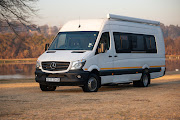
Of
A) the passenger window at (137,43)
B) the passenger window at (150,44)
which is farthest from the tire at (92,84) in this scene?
the passenger window at (150,44)

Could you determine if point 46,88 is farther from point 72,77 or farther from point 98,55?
point 98,55

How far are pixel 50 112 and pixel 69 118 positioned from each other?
1001 mm

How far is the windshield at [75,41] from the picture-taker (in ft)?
48.4

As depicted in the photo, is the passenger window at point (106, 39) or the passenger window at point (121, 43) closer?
the passenger window at point (106, 39)

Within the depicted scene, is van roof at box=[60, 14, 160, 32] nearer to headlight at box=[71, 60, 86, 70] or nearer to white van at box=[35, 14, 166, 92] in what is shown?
white van at box=[35, 14, 166, 92]

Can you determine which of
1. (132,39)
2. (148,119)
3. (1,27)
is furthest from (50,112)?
(1,27)

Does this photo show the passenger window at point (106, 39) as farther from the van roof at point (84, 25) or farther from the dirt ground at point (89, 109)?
the dirt ground at point (89, 109)

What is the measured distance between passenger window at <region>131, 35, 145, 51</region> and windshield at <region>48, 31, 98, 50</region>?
2.81 metres

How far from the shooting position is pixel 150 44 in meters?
18.7

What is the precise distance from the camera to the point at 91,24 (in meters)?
15.5

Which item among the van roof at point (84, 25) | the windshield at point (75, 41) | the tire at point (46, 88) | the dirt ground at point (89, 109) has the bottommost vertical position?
the dirt ground at point (89, 109)

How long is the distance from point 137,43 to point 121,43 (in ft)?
4.90

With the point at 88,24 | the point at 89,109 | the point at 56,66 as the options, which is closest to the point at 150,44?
the point at 88,24

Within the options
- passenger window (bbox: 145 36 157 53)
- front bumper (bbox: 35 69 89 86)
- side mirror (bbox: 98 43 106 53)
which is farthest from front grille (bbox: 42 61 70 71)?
passenger window (bbox: 145 36 157 53)
